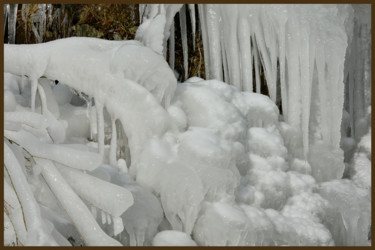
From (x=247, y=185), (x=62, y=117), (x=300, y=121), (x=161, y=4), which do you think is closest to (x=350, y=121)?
(x=300, y=121)

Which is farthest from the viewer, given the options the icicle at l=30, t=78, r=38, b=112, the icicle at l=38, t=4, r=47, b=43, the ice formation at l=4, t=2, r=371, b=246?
the icicle at l=38, t=4, r=47, b=43

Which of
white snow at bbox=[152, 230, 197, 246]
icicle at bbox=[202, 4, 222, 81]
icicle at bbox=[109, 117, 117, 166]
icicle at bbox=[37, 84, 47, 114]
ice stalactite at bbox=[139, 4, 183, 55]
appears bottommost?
white snow at bbox=[152, 230, 197, 246]

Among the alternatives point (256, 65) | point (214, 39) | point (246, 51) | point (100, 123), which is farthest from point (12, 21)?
point (256, 65)

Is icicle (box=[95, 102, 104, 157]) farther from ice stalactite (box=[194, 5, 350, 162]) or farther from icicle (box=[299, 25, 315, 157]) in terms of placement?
icicle (box=[299, 25, 315, 157])

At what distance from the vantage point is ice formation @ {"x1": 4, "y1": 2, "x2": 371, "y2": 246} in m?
2.78

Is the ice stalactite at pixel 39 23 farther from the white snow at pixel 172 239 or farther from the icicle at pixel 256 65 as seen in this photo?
the white snow at pixel 172 239

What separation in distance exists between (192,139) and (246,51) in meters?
1.08

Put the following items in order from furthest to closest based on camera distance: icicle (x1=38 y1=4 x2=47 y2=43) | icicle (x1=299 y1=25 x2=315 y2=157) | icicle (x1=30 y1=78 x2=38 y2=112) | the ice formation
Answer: icicle (x1=38 y1=4 x2=47 y2=43)
icicle (x1=299 y1=25 x2=315 y2=157)
icicle (x1=30 y1=78 x2=38 y2=112)
the ice formation

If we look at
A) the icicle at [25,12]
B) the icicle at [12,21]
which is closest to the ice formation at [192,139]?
the icicle at [25,12]

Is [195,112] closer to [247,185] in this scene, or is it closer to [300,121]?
[247,185]

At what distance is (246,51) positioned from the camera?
4047 mm

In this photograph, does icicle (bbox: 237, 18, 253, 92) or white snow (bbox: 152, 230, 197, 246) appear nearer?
white snow (bbox: 152, 230, 197, 246)

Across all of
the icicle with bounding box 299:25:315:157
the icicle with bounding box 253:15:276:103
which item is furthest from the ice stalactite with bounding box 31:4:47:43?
the icicle with bounding box 299:25:315:157

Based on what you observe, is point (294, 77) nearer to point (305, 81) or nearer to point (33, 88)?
point (305, 81)
